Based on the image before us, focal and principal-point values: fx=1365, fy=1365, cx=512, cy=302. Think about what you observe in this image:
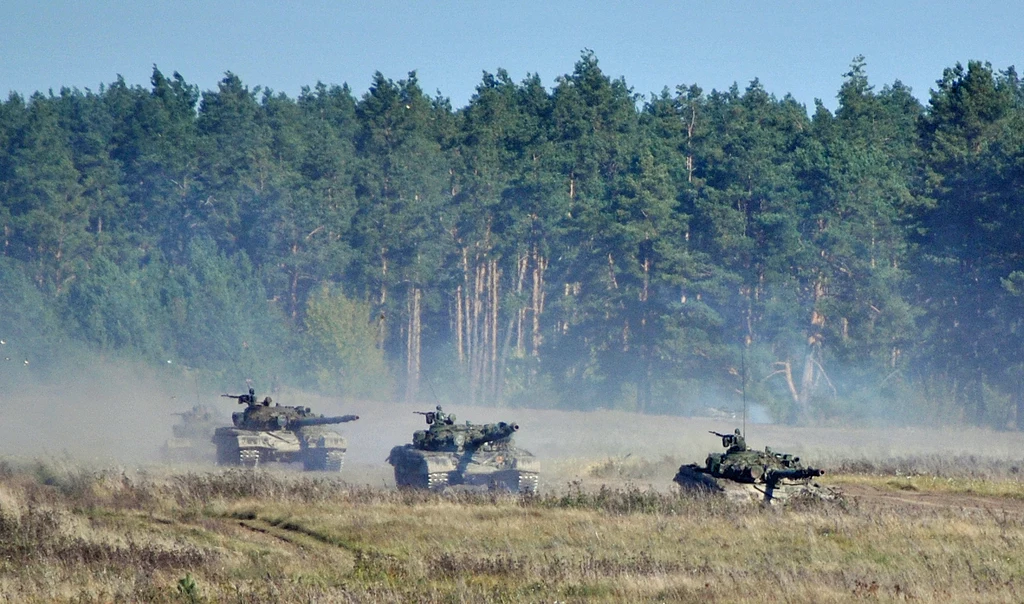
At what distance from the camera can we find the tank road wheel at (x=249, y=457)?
35.2 m

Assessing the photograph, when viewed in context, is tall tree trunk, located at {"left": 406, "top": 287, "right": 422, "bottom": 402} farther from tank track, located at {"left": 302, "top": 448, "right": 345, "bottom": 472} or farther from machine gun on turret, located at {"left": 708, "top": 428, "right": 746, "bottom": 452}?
machine gun on turret, located at {"left": 708, "top": 428, "right": 746, "bottom": 452}

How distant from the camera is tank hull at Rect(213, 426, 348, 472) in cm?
3534

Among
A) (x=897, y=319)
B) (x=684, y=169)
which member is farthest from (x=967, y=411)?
(x=684, y=169)

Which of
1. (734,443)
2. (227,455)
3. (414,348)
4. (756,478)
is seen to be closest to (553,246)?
(414,348)

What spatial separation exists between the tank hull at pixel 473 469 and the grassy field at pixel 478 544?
979mm

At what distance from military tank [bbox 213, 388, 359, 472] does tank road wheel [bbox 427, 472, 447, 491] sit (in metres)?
6.17

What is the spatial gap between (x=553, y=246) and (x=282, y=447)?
3466 centimetres

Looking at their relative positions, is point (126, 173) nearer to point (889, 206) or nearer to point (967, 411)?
point (889, 206)

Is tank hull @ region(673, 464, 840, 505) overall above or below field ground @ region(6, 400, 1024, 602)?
above

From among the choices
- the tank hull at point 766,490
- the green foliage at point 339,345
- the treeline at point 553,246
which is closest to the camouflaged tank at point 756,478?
the tank hull at point 766,490

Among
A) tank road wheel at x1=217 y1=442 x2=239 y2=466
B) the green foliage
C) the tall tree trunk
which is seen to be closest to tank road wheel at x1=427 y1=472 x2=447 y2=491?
tank road wheel at x1=217 y1=442 x2=239 y2=466

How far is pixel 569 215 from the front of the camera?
68875 mm

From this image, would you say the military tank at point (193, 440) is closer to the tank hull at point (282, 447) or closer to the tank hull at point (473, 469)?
the tank hull at point (282, 447)

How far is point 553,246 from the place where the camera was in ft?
226
